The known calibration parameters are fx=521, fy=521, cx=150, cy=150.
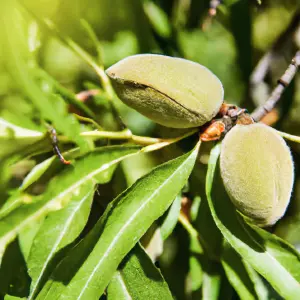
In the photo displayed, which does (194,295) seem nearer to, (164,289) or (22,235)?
(164,289)

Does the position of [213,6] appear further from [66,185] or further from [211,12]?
[66,185]

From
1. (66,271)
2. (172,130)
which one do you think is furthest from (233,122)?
(66,271)

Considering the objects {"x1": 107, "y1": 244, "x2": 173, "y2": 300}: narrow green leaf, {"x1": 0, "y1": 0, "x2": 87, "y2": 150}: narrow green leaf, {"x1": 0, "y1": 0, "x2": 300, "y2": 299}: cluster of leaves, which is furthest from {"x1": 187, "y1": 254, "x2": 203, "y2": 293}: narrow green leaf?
{"x1": 0, "y1": 0, "x2": 87, "y2": 150}: narrow green leaf

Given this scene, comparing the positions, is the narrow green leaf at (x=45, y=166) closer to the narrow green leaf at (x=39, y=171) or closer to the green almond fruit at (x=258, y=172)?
the narrow green leaf at (x=39, y=171)

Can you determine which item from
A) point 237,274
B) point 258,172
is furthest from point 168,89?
point 237,274

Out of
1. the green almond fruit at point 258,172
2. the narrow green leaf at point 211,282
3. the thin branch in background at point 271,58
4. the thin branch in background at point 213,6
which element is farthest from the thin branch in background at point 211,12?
the narrow green leaf at point 211,282

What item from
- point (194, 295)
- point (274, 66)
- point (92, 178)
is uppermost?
point (274, 66)
